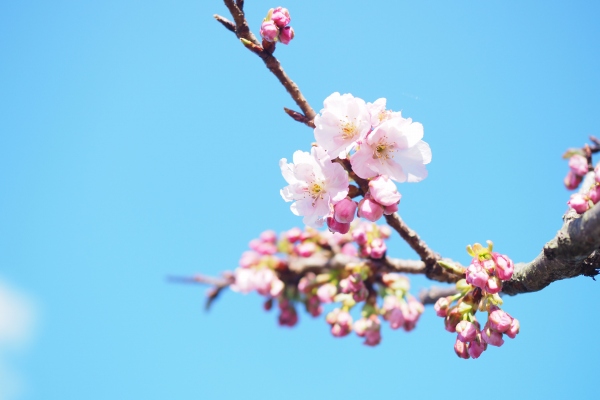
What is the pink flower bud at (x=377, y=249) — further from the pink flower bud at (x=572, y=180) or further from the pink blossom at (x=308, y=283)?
the pink flower bud at (x=572, y=180)

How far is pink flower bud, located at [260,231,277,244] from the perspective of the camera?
570 centimetres

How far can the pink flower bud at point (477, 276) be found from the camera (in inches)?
106

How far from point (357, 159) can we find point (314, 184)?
29 centimetres

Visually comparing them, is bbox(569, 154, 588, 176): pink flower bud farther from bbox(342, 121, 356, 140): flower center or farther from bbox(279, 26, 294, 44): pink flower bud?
bbox(279, 26, 294, 44): pink flower bud

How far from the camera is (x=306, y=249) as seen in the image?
5.21 meters

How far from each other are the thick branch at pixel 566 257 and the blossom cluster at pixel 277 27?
5.69 ft

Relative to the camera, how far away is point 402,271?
3.99m

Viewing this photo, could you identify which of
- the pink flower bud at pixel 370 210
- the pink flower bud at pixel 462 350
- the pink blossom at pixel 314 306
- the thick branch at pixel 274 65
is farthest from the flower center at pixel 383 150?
the pink blossom at pixel 314 306

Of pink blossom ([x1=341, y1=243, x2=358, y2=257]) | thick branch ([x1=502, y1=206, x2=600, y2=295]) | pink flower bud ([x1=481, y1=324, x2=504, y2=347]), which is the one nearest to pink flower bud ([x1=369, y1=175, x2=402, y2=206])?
thick branch ([x1=502, y1=206, x2=600, y2=295])

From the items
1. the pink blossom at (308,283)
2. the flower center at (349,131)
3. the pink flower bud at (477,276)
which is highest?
the pink blossom at (308,283)

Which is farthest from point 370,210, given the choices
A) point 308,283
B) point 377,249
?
point 308,283

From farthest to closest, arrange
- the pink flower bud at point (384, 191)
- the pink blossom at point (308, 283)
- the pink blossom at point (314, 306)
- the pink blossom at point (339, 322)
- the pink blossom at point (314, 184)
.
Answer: the pink blossom at point (314, 306)
the pink blossom at point (308, 283)
the pink blossom at point (339, 322)
the pink blossom at point (314, 184)
the pink flower bud at point (384, 191)

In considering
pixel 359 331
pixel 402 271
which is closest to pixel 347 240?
pixel 359 331

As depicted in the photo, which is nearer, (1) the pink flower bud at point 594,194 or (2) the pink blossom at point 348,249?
(1) the pink flower bud at point 594,194
